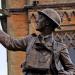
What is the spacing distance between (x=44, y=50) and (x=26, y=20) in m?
11.3

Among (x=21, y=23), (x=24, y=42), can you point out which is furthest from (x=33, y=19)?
(x=24, y=42)

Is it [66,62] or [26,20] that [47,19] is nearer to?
[66,62]

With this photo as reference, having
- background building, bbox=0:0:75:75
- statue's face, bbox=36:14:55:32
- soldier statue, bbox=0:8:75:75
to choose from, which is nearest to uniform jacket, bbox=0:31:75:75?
soldier statue, bbox=0:8:75:75

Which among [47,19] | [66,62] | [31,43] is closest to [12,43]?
[31,43]

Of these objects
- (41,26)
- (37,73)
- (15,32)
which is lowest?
(15,32)

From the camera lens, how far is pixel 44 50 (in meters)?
7.45

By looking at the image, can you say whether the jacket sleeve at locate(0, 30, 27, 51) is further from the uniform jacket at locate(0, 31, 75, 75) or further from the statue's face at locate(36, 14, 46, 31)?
the statue's face at locate(36, 14, 46, 31)

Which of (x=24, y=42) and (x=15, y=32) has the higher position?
(x=24, y=42)

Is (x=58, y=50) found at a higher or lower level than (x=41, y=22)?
lower

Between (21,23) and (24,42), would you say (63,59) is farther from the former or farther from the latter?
(21,23)

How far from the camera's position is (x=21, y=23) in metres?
18.7

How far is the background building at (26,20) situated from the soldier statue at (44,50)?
10.2 meters

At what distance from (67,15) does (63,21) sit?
8.1 inches

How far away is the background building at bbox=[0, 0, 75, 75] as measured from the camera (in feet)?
59.1
